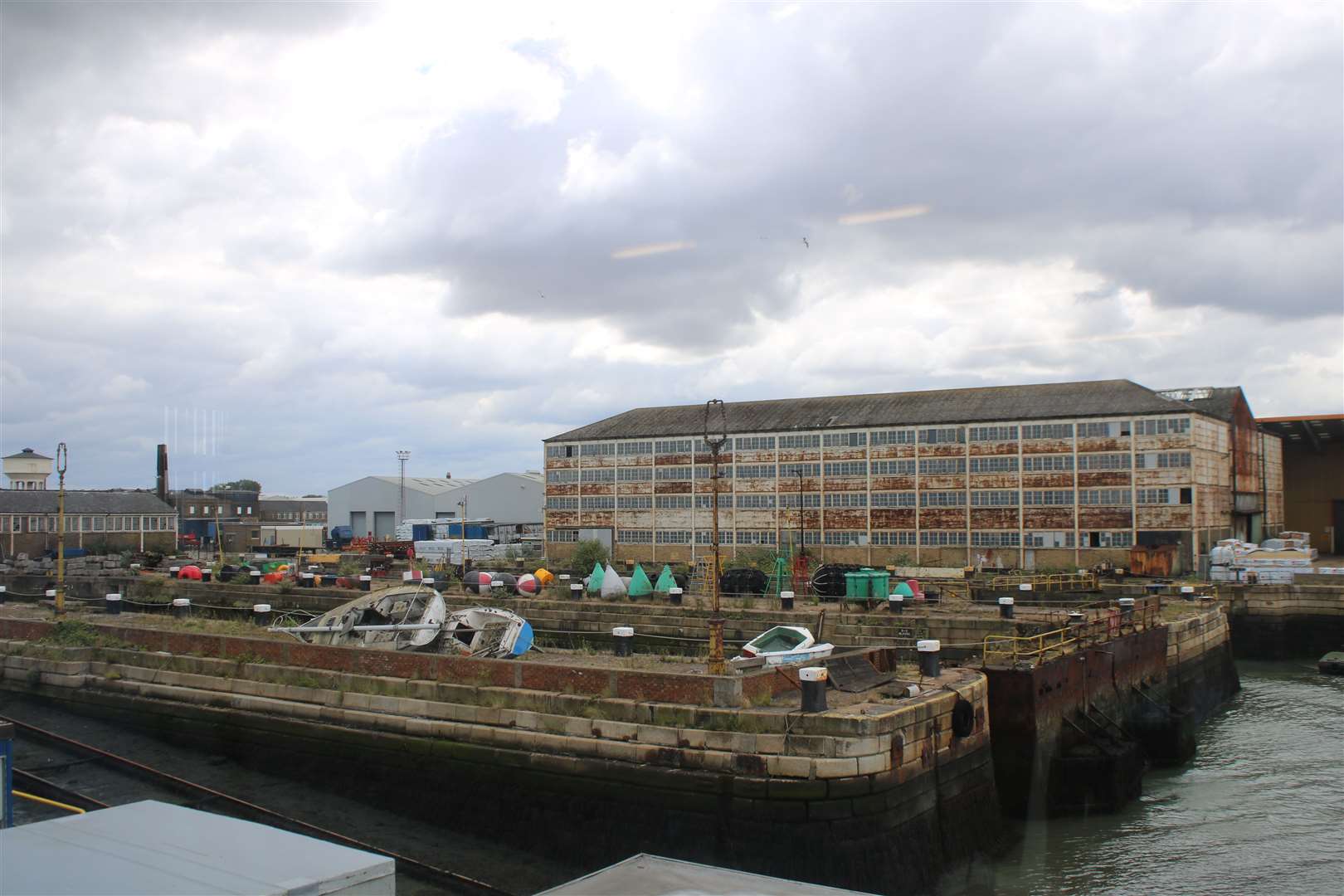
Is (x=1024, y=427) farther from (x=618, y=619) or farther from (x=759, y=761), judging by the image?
(x=759, y=761)

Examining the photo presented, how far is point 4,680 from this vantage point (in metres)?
28.5

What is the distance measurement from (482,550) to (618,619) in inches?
1636

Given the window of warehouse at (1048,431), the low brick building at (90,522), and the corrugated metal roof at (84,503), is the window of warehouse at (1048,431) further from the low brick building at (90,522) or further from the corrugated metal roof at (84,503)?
the corrugated metal roof at (84,503)

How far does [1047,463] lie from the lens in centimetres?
5881

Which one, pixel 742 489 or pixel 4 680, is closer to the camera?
pixel 4 680

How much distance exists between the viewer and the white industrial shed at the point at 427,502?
102 m

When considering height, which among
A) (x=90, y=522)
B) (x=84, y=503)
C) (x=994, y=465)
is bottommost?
(x=90, y=522)

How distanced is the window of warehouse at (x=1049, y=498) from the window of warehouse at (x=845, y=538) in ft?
35.0

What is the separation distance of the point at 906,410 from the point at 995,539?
10.9 m

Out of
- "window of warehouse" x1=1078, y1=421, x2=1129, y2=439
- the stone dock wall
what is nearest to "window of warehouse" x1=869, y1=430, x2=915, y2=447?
"window of warehouse" x1=1078, y1=421, x2=1129, y2=439

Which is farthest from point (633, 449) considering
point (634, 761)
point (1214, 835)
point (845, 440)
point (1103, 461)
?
point (634, 761)

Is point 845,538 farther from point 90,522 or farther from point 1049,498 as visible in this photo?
point 90,522

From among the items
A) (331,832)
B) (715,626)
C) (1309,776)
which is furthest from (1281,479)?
(331,832)

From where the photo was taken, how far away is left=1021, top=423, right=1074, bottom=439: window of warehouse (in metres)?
58.4
